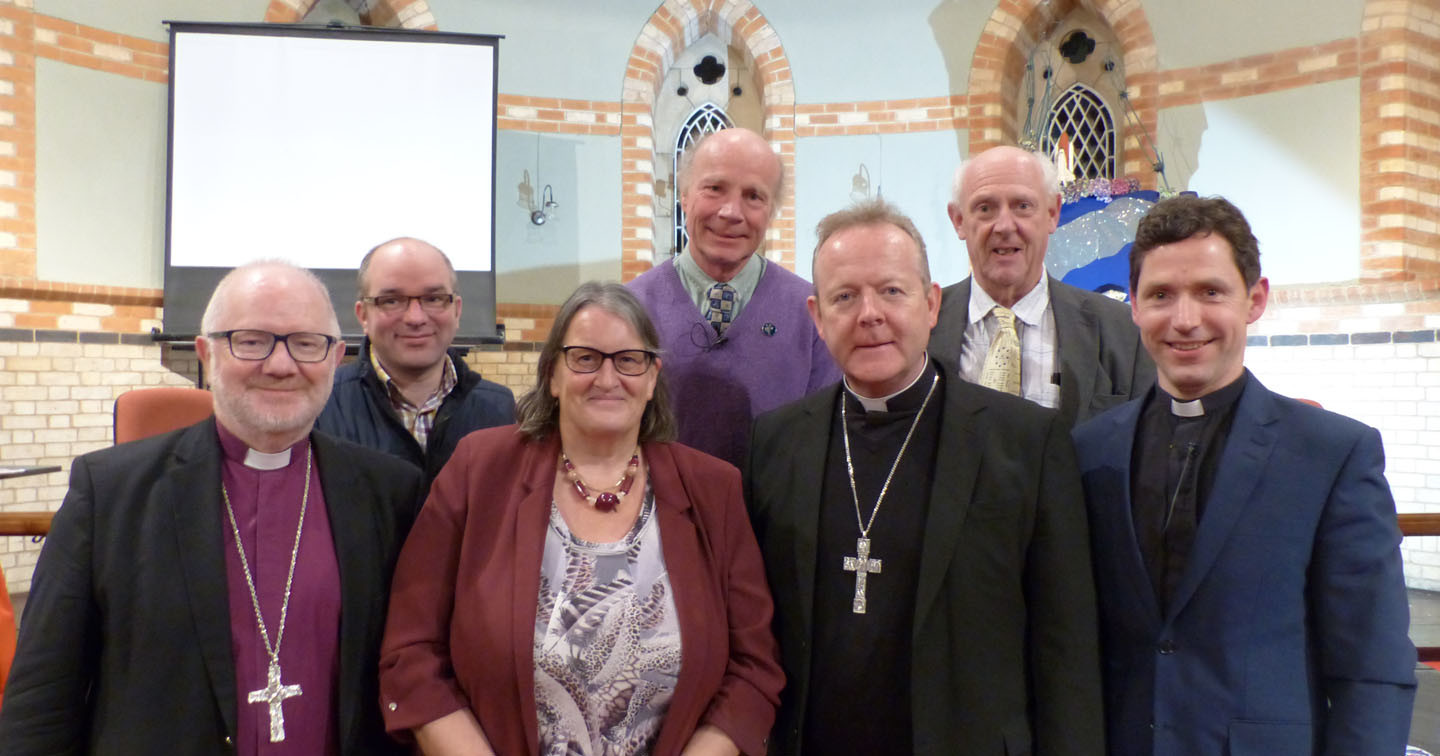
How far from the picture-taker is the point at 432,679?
6.42 ft

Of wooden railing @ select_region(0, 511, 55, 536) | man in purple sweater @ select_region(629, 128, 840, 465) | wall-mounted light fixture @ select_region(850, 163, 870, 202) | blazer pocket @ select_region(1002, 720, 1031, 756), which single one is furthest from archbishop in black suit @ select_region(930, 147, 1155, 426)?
wall-mounted light fixture @ select_region(850, 163, 870, 202)

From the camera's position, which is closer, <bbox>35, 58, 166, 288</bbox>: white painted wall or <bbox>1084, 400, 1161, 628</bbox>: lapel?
<bbox>1084, 400, 1161, 628</bbox>: lapel

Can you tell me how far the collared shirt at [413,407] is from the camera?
2725mm

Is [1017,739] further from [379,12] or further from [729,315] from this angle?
[379,12]

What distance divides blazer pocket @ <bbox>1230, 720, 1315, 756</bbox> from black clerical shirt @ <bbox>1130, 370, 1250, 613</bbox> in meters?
0.25

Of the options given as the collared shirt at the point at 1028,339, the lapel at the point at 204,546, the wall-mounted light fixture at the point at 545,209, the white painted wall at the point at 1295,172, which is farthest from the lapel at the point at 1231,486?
the wall-mounted light fixture at the point at 545,209

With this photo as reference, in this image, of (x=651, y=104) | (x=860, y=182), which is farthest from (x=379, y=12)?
(x=860, y=182)

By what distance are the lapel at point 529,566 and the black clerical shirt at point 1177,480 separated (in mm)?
1170

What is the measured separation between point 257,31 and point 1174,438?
651 cm

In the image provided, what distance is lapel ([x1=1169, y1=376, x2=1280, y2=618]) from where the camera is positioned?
1.83m

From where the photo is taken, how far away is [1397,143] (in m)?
6.37

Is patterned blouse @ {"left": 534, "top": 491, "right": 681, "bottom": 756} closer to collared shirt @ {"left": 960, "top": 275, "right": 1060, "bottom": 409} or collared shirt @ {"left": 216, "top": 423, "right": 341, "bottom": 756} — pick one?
collared shirt @ {"left": 216, "top": 423, "right": 341, "bottom": 756}

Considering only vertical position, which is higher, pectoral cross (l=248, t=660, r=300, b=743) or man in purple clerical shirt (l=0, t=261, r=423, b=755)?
man in purple clerical shirt (l=0, t=261, r=423, b=755)

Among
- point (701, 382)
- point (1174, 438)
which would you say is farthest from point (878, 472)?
point (701, 382)
